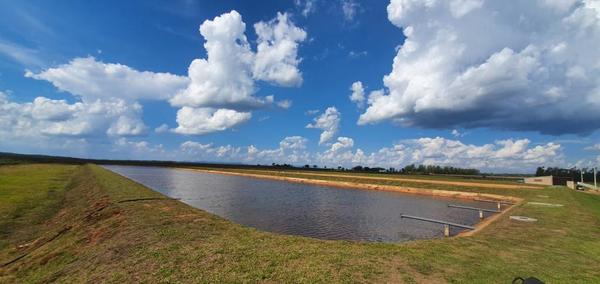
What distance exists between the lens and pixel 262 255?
10.1 meters

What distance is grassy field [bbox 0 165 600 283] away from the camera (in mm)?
8523

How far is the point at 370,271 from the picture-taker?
877 centimetres

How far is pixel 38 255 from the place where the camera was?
11961 millimetres

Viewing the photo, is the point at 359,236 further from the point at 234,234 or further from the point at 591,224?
the point at 591,224

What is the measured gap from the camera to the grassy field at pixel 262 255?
8523 mm

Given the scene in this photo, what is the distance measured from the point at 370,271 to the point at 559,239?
32.8ft

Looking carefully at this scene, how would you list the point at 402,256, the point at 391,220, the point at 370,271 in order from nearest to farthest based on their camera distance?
the point at 370,271 → the point at 402,256 → the point at 391,220

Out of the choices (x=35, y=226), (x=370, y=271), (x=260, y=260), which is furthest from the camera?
(x=35, y=226)

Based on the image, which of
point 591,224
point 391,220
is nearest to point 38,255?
point 391,220

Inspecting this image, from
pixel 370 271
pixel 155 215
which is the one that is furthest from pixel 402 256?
pixel 155 215

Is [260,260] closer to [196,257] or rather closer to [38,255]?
[196,257]

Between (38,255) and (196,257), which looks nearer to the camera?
(196,257)

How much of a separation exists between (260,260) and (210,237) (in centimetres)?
383

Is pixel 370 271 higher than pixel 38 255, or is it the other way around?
pixel 370 271
